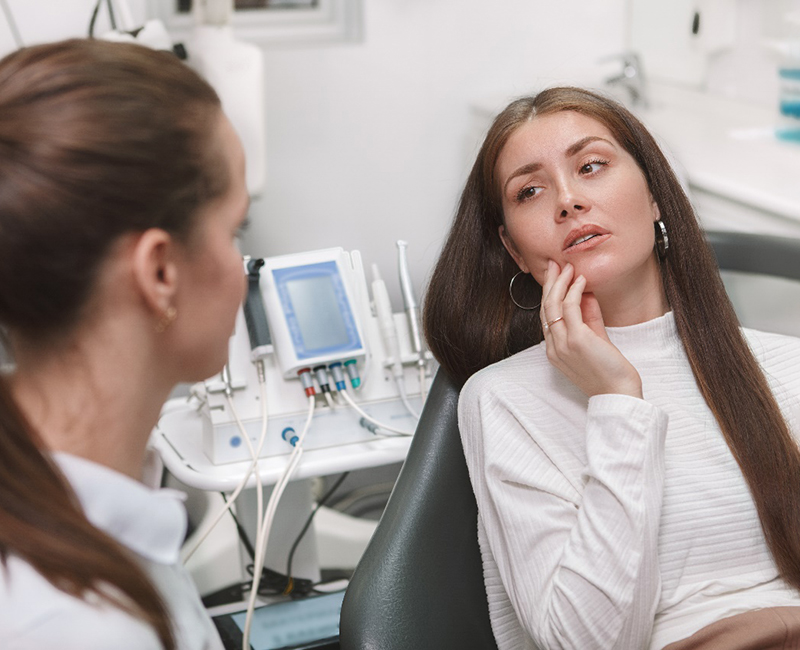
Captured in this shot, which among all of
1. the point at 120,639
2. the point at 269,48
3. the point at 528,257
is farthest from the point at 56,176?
the point at 269,48

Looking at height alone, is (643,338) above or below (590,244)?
below

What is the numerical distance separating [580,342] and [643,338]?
0.21m

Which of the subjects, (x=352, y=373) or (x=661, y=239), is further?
(x=352, y=373)

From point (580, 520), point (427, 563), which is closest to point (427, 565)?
point (427, 563)

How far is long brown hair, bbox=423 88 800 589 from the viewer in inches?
53.1

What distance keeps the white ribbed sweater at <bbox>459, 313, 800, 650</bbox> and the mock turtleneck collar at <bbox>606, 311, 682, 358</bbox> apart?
0.01 meters

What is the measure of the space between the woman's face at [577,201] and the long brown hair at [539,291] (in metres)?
0.03

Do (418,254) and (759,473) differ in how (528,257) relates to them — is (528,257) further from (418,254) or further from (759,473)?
(418,254)

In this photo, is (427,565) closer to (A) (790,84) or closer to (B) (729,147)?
(B) (729,147)

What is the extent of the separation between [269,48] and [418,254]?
80 centimetres

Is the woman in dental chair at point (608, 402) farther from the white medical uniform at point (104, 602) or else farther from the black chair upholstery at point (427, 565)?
the white medical uniform at point (104, 602)

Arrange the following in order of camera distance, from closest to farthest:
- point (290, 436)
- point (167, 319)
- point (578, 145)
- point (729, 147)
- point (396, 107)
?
point (167, 319) → point (578, 145) → point (290, 436) → point (729, 147) → point (396, 107)

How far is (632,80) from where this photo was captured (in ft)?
9.20

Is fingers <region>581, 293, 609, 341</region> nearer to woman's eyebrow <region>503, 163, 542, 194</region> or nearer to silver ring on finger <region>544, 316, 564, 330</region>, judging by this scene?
silver ring on finger <region>544, 316, 564, 330</region>
